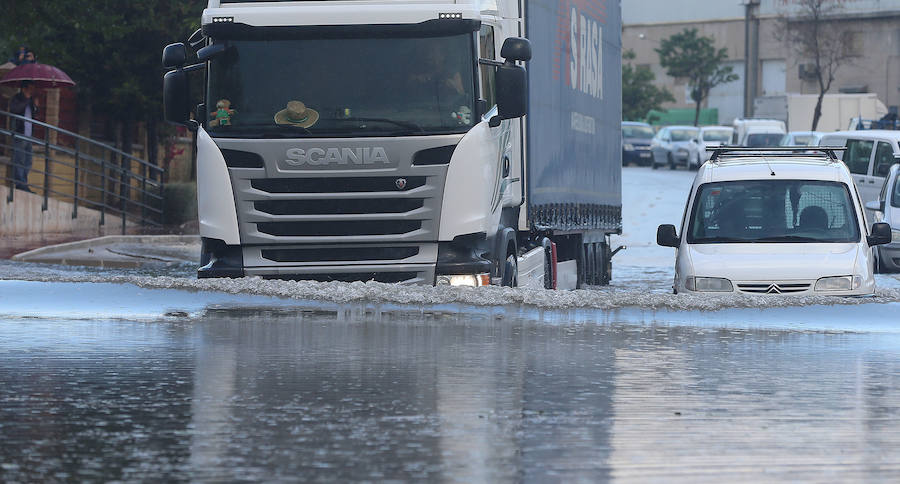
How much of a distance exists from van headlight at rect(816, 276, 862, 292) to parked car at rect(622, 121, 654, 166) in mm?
52420

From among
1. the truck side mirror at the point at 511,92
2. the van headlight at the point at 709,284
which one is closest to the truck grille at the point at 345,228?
the truck side mirror at the point at 511,92

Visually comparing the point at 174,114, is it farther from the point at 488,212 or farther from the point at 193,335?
the point at 193,335

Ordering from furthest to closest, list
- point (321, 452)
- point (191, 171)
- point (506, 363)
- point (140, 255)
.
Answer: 1. point (191, 171)
2. point (140, 255)
3. point (506, 363)
4. point (321, 452)

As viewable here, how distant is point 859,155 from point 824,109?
107 feet

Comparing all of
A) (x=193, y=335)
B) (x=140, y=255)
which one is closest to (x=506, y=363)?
(x=193, y=335)

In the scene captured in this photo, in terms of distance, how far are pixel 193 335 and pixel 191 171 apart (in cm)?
2742

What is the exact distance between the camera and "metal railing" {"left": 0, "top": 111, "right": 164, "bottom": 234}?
28.2m

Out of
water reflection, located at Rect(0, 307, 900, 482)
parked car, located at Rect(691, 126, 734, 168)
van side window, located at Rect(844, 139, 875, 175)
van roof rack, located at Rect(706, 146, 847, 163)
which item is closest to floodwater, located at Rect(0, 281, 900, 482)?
water reflection, located at Rect(0, 307, 900, 482)

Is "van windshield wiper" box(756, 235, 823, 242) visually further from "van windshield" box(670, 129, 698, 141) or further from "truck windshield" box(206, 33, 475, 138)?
"van windshield" box(670, 129, 698, 141)

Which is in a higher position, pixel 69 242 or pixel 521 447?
A: pixel 69 242

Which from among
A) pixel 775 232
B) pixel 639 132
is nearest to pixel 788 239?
pixel 775 232

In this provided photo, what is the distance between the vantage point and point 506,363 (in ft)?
28.7

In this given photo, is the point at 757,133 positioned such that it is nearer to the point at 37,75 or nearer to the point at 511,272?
the point at 37,75

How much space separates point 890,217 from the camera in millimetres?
24797
